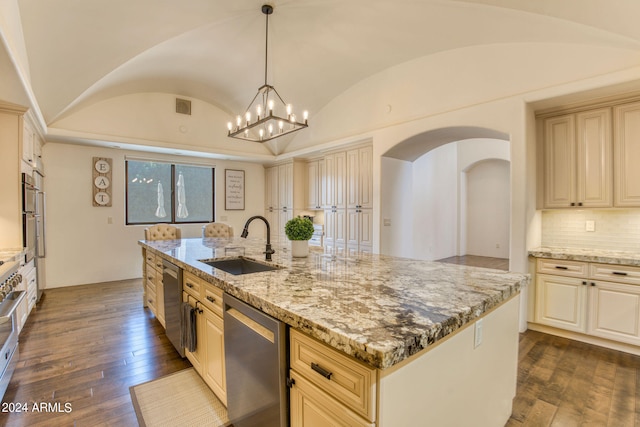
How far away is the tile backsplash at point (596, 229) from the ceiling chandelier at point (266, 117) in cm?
313

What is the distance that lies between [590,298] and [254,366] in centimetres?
331

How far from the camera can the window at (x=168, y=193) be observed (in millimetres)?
5809

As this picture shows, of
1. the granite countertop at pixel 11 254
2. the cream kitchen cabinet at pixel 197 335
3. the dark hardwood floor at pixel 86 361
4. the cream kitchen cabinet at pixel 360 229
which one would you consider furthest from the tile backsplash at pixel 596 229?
the granite countertop at pixel 11 254

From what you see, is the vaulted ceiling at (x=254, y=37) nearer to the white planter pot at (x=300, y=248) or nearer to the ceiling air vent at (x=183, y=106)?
the ceiling air vent at (x=183, y=106)

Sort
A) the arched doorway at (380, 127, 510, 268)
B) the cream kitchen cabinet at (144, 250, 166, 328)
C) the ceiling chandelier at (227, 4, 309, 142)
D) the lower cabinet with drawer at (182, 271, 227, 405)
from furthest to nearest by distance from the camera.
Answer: the arched doorway at (380, 127, 510, 268) < the ceiling chandelier at (227, 4, 309, 142) < the cream kitchen cabinet at (144, 250, 166, 328) < the lower cabinet with drawer at (182, 271, 227, 405)

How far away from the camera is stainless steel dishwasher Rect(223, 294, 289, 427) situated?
1.25m

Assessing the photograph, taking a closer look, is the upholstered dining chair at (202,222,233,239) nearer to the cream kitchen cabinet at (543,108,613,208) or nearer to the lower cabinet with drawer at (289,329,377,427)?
the lower cabinet with drawer at (289,329,377,427)

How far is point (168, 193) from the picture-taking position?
6.22m

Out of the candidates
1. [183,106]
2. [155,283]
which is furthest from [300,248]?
[183,106]

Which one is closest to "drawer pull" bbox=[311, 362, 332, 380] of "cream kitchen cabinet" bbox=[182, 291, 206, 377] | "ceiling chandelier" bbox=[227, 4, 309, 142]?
"cream kitchen cabinet" bbox=[182, 291, 206, 377]

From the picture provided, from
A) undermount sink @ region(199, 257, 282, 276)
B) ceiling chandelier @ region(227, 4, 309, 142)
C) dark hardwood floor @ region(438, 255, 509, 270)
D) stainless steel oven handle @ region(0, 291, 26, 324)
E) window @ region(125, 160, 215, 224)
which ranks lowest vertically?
dark hardwood floor @ region(438, 255, 509, 270)

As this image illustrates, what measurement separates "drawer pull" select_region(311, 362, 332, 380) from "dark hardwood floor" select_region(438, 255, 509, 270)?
6246 millimetres

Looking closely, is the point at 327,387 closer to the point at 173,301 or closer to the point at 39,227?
the point at 173,301

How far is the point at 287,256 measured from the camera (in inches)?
98.7
